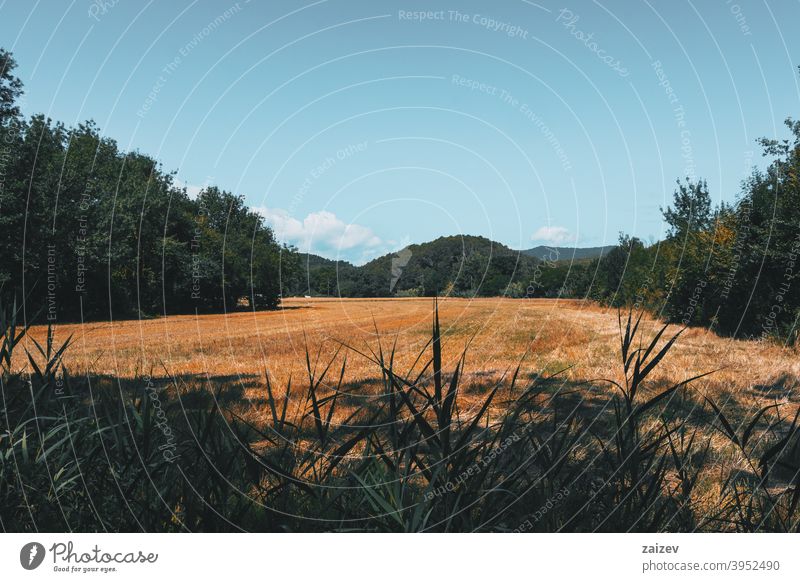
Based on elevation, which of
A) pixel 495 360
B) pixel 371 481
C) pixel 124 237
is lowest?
pixel 495 360

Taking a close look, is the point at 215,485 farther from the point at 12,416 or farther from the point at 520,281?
the point at 520,281

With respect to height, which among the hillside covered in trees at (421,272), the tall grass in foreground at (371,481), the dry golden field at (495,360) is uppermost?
the hillside covered in trees at (421,272)

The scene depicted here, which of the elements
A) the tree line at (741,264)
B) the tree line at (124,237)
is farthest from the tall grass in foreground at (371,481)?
the tree line at (124,237)

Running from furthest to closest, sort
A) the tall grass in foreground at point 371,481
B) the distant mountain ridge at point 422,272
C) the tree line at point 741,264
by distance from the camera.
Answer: the tree line at point 741,264, the distant mountain ridge at point 422,272, the tall grass in foreground at point 371,481

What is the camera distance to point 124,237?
31078mm

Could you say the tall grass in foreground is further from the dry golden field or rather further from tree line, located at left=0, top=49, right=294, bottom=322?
tree line, located at left=0, top=49, right=294, bottom=322

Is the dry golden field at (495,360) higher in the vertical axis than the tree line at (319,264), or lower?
lower

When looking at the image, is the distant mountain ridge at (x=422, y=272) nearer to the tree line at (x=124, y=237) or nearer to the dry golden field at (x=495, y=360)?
the dry golden field at (x=495, y=360)

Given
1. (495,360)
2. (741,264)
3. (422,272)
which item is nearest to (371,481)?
(422,272)

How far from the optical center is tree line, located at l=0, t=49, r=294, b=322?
42.9 feet

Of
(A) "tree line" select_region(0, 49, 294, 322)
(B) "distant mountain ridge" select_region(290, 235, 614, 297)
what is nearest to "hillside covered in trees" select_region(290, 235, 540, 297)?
(B) "distant mountain ridge" select_region(290, 235, 614, 297)

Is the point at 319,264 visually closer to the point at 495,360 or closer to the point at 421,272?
the point at 421,272

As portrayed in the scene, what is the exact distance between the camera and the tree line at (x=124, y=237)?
13086 millimetres

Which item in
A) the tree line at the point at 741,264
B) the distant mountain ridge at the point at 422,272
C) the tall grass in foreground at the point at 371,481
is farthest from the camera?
the tree line at the point at 741,264
